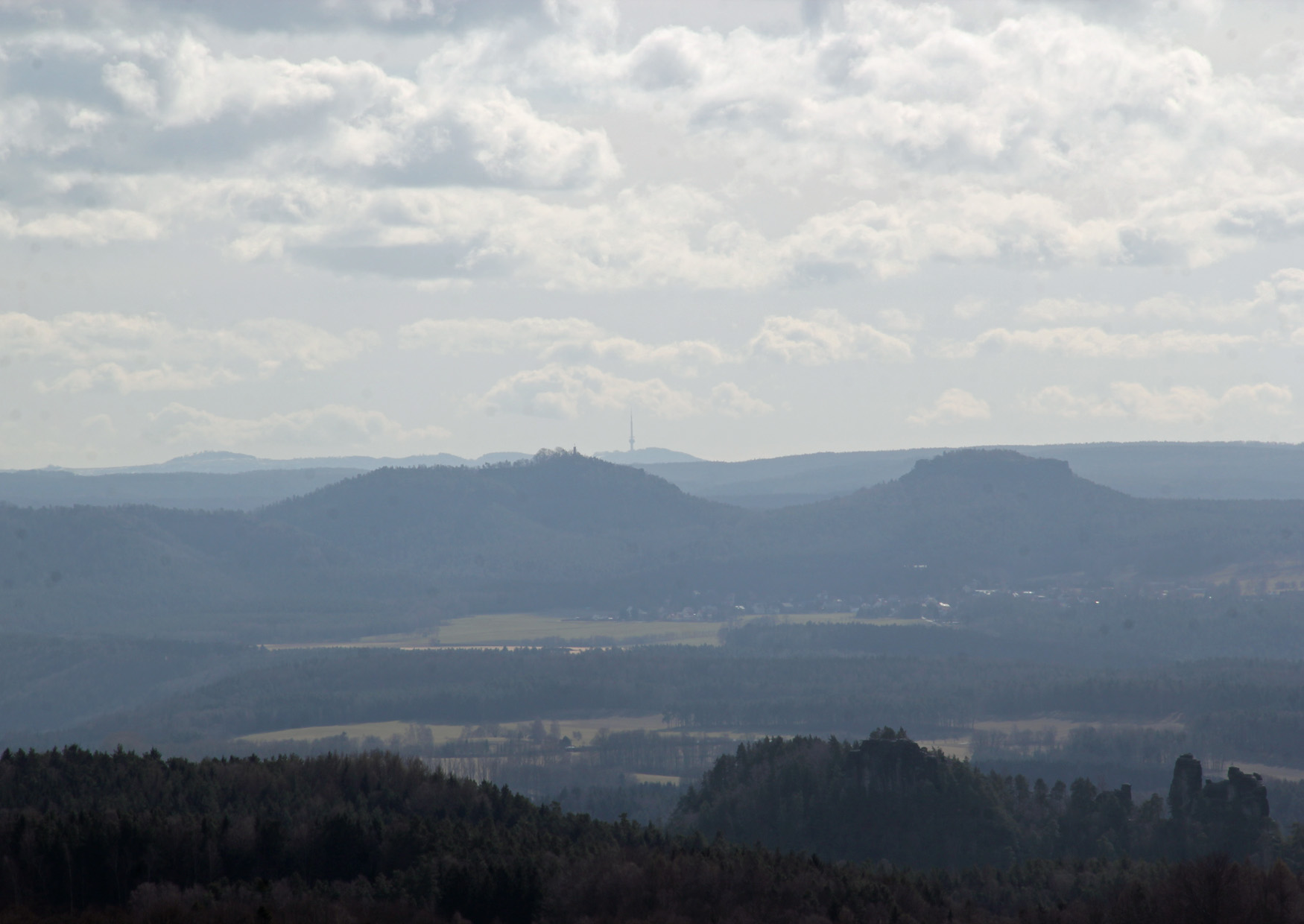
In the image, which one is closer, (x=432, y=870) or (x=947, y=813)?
(x=432, y=870)

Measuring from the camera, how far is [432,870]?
106250 mm

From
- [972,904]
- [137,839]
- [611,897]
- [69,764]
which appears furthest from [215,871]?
[972,904]

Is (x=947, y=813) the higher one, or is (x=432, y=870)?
(x=432, y=870)

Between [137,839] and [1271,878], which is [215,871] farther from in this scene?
[1271,878]

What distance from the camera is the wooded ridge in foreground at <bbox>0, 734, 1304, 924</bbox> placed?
335ft

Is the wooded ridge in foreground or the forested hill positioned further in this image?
the forested hill

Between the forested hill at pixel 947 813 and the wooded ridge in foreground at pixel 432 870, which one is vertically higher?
the wooded ridge in foreground at pixel 432 870

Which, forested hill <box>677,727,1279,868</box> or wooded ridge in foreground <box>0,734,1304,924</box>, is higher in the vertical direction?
wooded ridge in foreground <box>0,734,1304,924</box>

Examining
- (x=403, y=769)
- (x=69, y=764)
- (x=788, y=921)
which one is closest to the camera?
(x=788, y=921)

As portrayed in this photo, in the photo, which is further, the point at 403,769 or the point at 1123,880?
the point at 403,769

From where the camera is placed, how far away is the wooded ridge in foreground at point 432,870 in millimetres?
102000

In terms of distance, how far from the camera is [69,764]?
459 feet

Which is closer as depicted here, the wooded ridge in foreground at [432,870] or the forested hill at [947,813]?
the wooded ridge in foreground at [432,870]

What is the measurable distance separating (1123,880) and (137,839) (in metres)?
72.0
